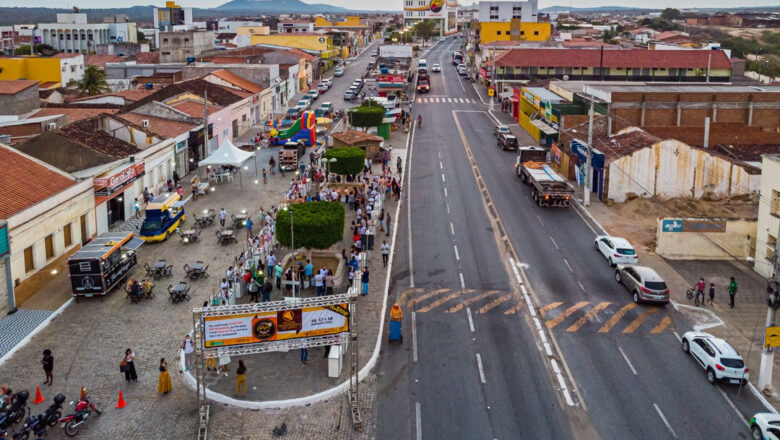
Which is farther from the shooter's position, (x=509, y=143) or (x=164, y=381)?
(x=509, y=143)

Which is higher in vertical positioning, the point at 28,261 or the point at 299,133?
the point at 299,133

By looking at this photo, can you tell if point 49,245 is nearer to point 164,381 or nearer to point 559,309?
point 164,381

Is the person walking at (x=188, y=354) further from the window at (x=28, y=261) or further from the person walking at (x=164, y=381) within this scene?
the window at (x=28, y=261)

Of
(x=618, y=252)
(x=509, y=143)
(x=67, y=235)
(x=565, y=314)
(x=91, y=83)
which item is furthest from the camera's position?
(x=91, y=83)

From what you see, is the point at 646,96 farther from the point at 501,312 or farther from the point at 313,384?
the point at 313,384

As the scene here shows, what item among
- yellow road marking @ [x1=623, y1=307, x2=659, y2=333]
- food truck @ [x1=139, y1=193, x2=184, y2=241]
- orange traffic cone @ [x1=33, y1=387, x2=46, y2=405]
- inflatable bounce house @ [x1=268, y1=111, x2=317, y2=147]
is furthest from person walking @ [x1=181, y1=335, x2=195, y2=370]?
inflatable bounce house @ [x1=268, y1=111, x2=317, y2=147]

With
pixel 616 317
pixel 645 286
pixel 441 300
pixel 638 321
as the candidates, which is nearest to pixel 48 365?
pixel 441 300
